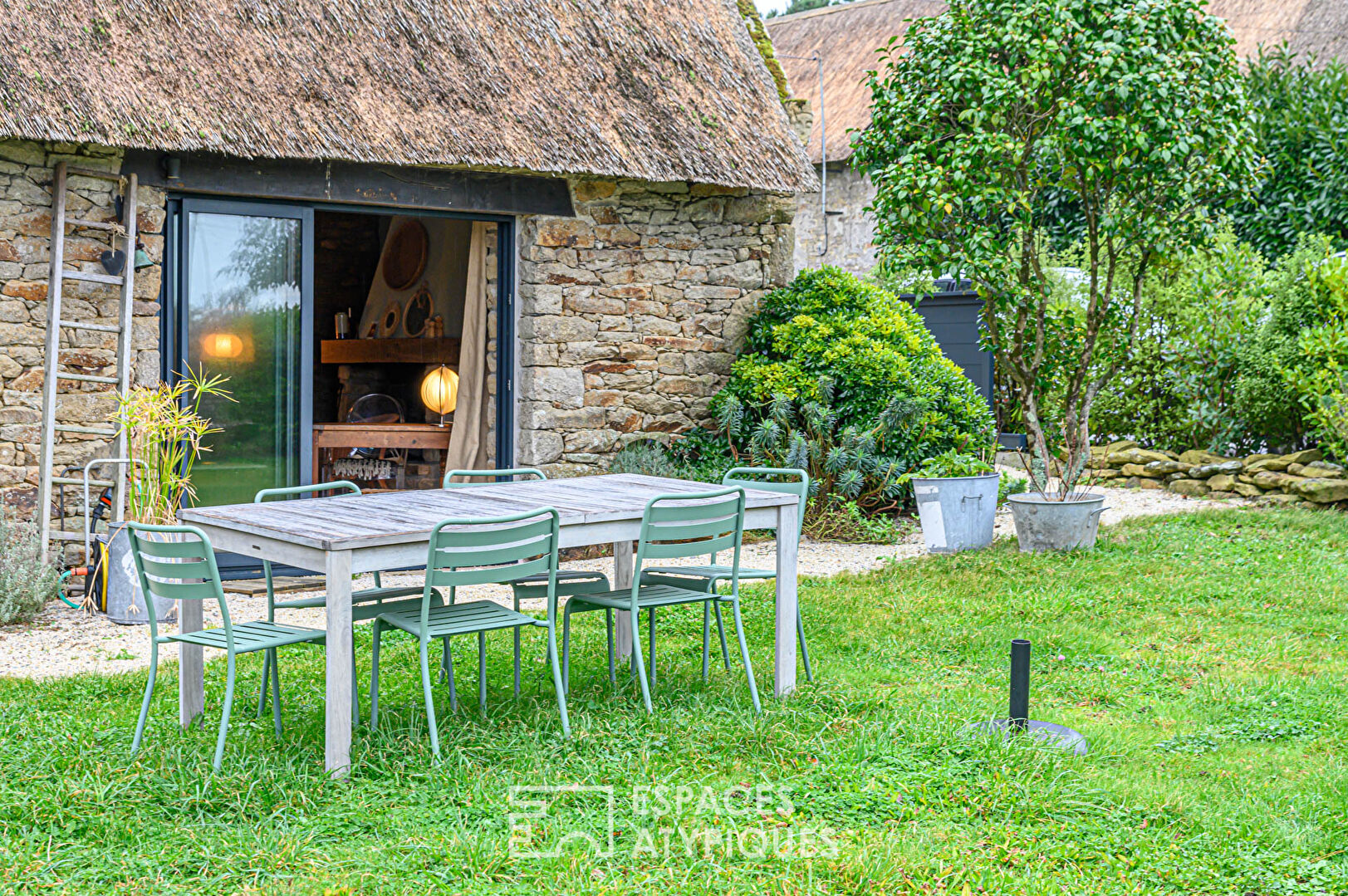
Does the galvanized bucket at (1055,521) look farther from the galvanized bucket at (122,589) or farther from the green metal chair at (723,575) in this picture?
the galvanized bucket at (122,589)

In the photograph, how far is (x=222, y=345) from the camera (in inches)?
286

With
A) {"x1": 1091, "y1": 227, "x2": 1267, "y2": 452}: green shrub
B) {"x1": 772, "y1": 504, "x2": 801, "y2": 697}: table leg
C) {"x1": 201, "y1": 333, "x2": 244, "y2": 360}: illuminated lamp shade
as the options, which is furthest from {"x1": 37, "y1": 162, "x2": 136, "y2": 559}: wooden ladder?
{"x1": 1091, "y1": 227, "x2": 1267, "y2": 452}: green shrub

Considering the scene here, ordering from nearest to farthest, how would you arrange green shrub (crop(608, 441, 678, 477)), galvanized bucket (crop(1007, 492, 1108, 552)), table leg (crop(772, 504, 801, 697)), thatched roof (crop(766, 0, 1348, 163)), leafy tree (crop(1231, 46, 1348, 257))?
table leg (crop(772, 504, 801, 697)) < galvanized bucket (crop(1007, 492, 1108, 552)) < green shrub (crop(608, 441, 678, 477)) < leafy tree (crop(1231, 46, 1348, 257)) < thatched roof (crop(766, 0, 1348, 163))

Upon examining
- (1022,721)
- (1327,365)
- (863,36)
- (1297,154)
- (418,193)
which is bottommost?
(1022,721)

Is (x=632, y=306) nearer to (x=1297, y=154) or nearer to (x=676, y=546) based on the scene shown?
(x=676, y=546)

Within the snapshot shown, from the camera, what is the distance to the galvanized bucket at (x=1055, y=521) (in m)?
7.80

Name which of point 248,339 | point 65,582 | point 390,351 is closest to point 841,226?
point 390,351

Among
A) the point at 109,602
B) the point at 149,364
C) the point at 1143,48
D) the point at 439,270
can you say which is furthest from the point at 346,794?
the point at 439,270

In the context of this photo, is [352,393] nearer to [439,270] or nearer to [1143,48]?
[439,270]

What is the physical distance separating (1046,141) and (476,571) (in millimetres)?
4753

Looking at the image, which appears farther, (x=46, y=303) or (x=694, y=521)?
(x=46, y=303)

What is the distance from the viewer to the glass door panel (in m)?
7.20

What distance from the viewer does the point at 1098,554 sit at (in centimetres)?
775

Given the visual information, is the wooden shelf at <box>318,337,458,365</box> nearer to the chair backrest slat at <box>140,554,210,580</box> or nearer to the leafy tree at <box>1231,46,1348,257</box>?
the chair backrest slat at <box>140,554,210,580</box>
